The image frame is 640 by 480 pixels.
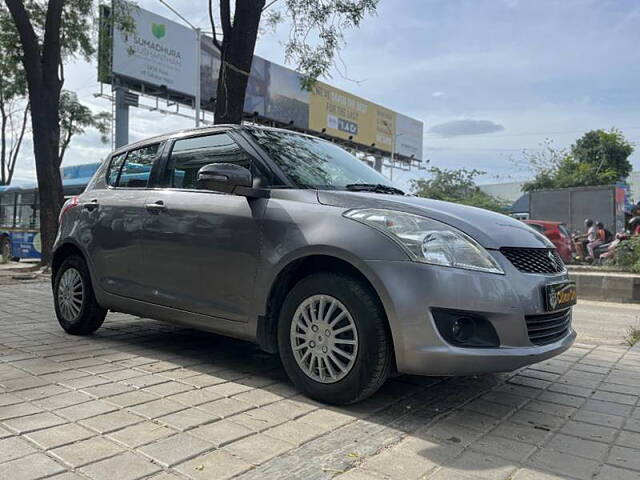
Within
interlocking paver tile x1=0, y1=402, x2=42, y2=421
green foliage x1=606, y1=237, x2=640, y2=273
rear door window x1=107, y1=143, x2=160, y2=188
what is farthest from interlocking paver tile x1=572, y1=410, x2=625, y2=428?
green foliage x1=606, y1=237, x2=640, y2=273

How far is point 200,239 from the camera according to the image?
3.73 m

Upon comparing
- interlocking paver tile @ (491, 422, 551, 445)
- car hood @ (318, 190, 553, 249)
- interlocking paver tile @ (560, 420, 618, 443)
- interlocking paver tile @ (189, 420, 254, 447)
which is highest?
car hood @ (318, 190, 553, 249)

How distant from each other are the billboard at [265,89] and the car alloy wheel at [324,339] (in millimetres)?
14258

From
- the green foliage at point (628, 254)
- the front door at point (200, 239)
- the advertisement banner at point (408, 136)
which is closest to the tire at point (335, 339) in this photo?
the front door at point (200, 239)

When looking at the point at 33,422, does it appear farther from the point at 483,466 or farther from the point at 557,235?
the point at 557,235

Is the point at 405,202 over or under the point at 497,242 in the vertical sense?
over

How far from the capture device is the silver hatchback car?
2.80 metres

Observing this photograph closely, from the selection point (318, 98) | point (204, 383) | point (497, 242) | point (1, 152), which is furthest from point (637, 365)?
point (318, 98)

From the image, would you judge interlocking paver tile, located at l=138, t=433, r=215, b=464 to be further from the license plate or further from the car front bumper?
the license plate

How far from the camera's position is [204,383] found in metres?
3.49

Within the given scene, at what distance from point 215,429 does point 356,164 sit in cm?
237

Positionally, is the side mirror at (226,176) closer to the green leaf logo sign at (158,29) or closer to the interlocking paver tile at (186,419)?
the interlocking paver tile at (186,419)

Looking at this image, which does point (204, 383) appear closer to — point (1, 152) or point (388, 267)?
point (388, 267)

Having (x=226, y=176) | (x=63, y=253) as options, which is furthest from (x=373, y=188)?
(x=63, y=253)
